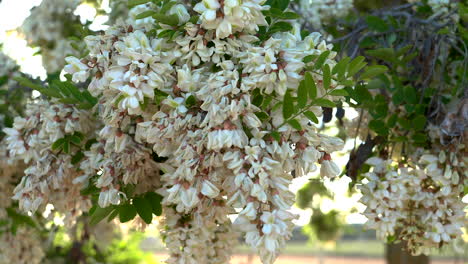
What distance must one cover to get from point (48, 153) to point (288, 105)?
83 centimetres

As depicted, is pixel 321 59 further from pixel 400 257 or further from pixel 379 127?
pixel 400 257

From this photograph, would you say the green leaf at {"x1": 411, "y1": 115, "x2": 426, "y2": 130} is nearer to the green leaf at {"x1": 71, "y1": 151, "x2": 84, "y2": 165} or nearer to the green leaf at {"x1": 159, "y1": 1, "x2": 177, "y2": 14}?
the green leaf at {"x1": 159, "y1": 1, "x2": 177, "y2": 14}

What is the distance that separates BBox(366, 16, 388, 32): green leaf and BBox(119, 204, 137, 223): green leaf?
111cm

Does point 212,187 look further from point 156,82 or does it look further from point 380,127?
point 380,127

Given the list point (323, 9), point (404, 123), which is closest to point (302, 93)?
point (404, 123)

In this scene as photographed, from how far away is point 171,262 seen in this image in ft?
6.15

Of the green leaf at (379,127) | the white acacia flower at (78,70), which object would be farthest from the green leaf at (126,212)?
the green leaf at (379,127)

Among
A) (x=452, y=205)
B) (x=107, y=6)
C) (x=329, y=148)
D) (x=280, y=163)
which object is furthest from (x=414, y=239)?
(x=107, y=6)

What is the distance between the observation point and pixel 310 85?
1490mm

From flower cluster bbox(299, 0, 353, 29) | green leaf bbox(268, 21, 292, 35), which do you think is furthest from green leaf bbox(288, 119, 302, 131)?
flower cluster bbox(299, 0, 353, 29)

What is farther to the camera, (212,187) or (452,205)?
(452,205)

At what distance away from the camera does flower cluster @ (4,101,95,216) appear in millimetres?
1878

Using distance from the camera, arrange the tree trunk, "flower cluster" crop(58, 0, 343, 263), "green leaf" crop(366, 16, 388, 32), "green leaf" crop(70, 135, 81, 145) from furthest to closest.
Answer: the tree trunk
"green leaf" crop(366, 16, 388, 32)
"green leaf" crop(70, 135, 81, 145)
"flower cluster" crop(58, 0, 343, 263)

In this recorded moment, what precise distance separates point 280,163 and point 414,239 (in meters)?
0.83
